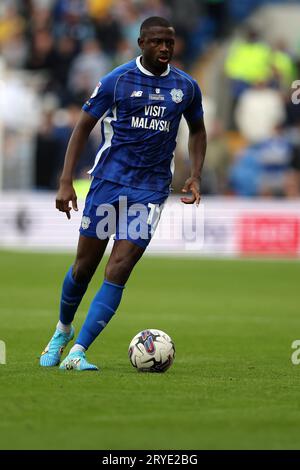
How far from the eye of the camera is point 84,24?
27172 millimetres

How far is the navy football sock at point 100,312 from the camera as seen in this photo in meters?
8.65

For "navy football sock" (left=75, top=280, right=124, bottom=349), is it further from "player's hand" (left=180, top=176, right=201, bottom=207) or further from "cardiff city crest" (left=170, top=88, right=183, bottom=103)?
"cardiff city crest" (left=170, top=88, right=183, bottom=103)

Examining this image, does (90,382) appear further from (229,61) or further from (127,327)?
(229,61)

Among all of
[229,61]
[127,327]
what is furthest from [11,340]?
[229,61]

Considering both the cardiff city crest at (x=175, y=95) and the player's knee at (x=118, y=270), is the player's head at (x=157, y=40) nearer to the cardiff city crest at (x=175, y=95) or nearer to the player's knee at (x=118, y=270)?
the cardiff city crest at (x=175, y=95)

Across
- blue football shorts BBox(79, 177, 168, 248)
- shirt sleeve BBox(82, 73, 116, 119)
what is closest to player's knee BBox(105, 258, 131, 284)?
blue football shorts BBox(79, 177, 168, 248)

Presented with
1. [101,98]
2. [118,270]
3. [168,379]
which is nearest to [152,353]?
[168,379]

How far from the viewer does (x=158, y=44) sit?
865 cm

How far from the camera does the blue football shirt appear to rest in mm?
8797

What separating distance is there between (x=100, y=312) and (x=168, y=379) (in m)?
0.74

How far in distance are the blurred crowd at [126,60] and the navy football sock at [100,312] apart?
1522 centimetres

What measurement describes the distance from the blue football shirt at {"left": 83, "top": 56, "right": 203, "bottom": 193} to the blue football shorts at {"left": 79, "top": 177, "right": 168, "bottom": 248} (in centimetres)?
7

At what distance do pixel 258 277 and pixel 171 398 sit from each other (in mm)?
11750

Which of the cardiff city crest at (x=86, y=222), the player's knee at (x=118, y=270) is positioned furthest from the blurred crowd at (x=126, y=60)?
the player's knee at (x=118, y=270)
